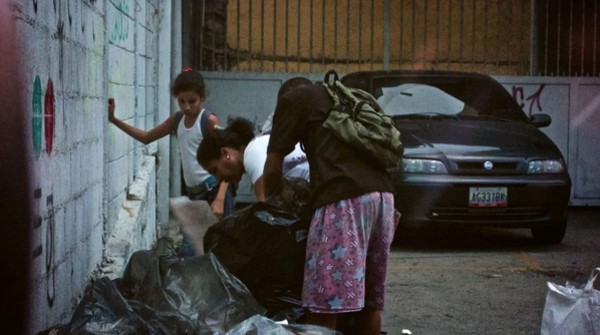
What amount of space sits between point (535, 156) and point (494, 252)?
38.3 inches

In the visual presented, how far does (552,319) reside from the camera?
4.95 meters

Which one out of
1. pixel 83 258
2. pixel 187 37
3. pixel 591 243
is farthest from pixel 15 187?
pixel 187 37

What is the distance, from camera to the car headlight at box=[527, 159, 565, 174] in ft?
33.4

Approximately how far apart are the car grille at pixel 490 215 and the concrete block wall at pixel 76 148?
2973mm

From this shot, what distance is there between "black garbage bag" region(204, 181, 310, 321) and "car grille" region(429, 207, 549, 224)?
4.96 meters

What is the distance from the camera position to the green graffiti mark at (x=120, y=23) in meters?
6.56

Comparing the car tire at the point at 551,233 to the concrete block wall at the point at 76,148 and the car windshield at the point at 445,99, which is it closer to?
the car windshield at the point at 445,99

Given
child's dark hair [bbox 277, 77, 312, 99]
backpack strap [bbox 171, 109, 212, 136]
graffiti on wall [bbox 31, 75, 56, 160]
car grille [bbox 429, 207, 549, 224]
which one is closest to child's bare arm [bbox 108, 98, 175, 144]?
backpack strap [bbox 171, 109, 212, 136]

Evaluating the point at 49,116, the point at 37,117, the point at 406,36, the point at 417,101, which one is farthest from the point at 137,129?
the point at 406,36

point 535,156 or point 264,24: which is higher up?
point 264,24

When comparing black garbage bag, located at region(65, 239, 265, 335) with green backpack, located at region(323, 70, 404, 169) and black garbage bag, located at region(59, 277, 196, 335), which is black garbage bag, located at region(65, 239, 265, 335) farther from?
green backpack, located at region(323, 70, 404, 169)

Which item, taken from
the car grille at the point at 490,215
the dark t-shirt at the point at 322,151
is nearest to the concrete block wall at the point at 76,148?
the dark t-shirt at the point at 322,151

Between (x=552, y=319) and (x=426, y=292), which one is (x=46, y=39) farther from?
(x=426, y=292)

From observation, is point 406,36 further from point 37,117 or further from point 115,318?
point 37,117
